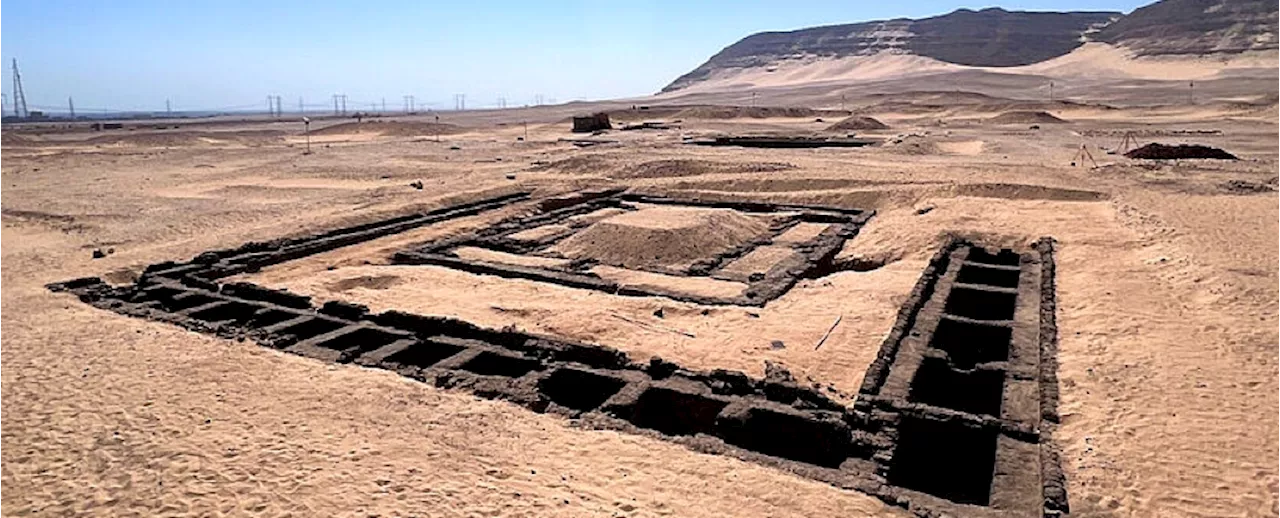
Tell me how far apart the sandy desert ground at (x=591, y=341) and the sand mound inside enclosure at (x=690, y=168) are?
2155mm

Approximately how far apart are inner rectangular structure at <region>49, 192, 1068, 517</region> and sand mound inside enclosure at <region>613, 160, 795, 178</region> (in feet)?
39.5

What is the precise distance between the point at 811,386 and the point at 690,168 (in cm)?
1776

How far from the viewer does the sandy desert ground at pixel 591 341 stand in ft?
19.3

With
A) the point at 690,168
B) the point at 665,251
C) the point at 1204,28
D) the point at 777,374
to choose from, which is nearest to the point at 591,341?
the point at 777,374

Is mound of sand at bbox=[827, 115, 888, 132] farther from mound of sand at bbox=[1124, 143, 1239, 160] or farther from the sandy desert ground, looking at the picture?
the sandy desert ground

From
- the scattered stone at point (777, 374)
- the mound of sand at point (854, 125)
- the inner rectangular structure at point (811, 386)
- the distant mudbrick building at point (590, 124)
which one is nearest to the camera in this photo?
the inner rectangular structure at point (811, 386)

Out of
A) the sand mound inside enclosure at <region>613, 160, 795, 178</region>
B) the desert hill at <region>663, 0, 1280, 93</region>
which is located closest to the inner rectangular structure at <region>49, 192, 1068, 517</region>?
the sand mound inside enclosure at <region>613, 160, 795, 178</region>

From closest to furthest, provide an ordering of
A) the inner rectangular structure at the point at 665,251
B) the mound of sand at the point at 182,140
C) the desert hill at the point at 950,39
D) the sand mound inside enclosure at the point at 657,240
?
the inner rectangular structure at the point at 665,251 → the sand mound inside enclosure at the point at 657,240 → the mound of sand at the point at 182,140 → the desert hill at the point at 950,39

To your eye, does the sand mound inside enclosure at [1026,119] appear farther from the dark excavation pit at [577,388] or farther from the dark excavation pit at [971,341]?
the dark excavation pit at [577,388]

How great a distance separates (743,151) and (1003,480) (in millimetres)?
26986

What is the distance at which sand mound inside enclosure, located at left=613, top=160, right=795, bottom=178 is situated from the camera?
25062 millimetres

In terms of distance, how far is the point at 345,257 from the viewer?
15.0 metres

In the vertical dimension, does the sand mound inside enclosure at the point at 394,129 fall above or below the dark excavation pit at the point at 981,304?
above

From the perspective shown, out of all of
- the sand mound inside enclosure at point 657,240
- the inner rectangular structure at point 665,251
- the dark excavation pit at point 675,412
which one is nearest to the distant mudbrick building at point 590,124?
the inner rectangular structure at point 665,251
